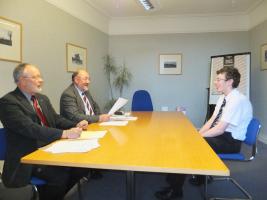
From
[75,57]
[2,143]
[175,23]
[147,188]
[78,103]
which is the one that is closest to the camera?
[2,143]

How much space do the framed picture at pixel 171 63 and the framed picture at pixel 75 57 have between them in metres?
1.95

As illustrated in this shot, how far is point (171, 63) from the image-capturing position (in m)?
5.94

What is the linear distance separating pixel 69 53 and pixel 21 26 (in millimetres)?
1176

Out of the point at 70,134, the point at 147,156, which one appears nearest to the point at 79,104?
the point at 70,134

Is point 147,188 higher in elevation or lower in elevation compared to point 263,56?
lower

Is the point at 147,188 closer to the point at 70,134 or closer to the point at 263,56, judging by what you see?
the point at 70,134

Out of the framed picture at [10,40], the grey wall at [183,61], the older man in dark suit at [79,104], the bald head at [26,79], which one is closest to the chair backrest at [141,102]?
the older man in dark suit at [79,104]

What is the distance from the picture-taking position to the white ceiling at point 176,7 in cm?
485

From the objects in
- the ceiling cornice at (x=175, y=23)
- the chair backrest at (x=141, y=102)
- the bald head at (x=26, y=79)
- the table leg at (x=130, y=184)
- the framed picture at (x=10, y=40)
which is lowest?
the table leg at (x=130, y=184)

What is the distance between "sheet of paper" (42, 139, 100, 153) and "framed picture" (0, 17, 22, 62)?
1.63m

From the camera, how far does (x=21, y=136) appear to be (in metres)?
1.81

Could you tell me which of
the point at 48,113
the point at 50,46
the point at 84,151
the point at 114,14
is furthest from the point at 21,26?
the point at 114,14

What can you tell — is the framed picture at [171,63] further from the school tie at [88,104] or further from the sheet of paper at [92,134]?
the sheet of paper at [92,134]

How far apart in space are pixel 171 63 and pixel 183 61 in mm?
280
